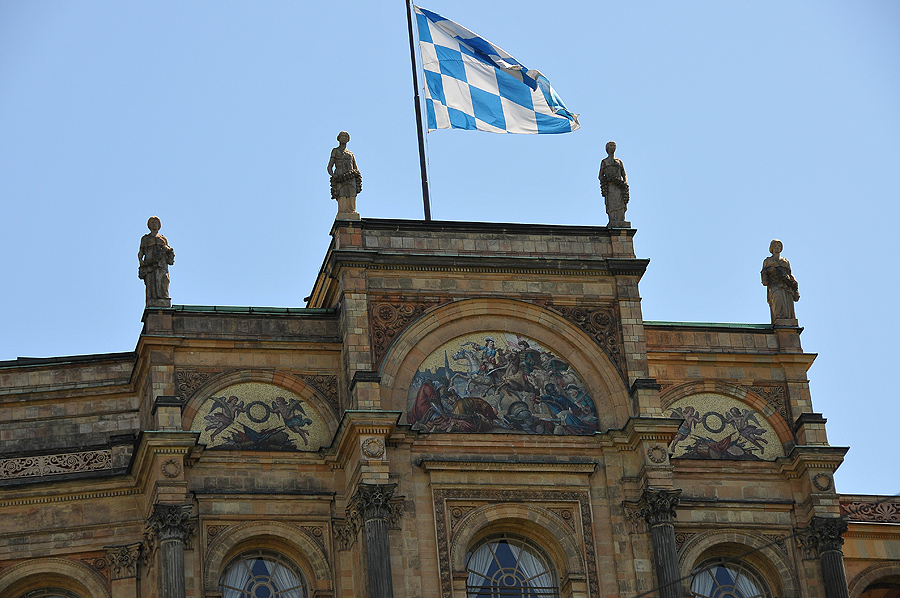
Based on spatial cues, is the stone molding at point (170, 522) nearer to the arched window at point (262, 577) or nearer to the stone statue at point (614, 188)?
the arched window at point (262, 577)

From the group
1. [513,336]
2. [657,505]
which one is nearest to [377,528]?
[513,336]

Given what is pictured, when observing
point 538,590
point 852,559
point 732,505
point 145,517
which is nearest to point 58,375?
point 145,517

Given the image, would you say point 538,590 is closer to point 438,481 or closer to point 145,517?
point 438,481

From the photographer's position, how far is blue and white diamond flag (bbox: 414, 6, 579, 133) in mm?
49812

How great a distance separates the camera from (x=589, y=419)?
45.7m

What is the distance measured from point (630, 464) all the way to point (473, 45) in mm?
11820

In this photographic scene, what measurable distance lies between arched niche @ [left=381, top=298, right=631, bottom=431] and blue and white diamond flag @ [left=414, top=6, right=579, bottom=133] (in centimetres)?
548

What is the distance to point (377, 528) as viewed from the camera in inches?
1688

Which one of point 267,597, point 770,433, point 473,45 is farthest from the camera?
point 473,45

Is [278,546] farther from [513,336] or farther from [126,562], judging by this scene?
[513,336]

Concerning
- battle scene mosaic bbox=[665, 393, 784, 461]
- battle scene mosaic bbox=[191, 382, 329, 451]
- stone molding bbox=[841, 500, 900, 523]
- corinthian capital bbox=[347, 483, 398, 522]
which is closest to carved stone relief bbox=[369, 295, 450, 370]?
battle scene mosaic bbox=[191, 382, 329, 451]

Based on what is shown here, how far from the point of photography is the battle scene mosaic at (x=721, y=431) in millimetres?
46938

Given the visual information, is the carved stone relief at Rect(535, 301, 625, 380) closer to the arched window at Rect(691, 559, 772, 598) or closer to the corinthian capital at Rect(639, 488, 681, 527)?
the corinthian capital at Rect(639, 488, 681, 527)

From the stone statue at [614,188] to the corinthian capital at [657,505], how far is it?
22.3 feet
